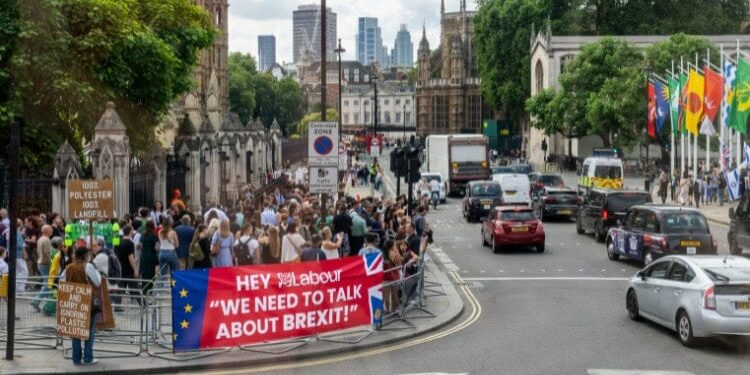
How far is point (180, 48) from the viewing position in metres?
39.1

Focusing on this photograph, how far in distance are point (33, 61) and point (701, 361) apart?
74.3ft

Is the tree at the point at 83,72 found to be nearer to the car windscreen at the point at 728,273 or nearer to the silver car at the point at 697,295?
the silver car at the point at 697,295

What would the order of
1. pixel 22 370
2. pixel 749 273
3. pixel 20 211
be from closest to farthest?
1. pixel 22 370
2. pixel 749 273
3. pixel 20 211

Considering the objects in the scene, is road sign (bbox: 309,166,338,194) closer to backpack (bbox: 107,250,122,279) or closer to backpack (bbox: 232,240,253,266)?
backpack (bbox: 232,240,253,266)

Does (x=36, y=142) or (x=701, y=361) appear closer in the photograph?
(x=701, y=361)

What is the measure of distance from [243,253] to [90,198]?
2.84m

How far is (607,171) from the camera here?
4766cm

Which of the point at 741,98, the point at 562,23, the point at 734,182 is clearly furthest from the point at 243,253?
the point at 562,23

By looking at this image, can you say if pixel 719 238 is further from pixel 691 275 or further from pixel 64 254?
pixel 64 254

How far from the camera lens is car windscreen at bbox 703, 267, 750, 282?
1475 cm

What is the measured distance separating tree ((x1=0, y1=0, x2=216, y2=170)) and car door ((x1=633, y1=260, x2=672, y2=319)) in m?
19.4

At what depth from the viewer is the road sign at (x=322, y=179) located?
65.8 feet

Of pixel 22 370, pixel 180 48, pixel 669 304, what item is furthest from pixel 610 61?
pixel 22 370

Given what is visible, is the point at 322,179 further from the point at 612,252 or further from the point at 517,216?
the point at 517,216
